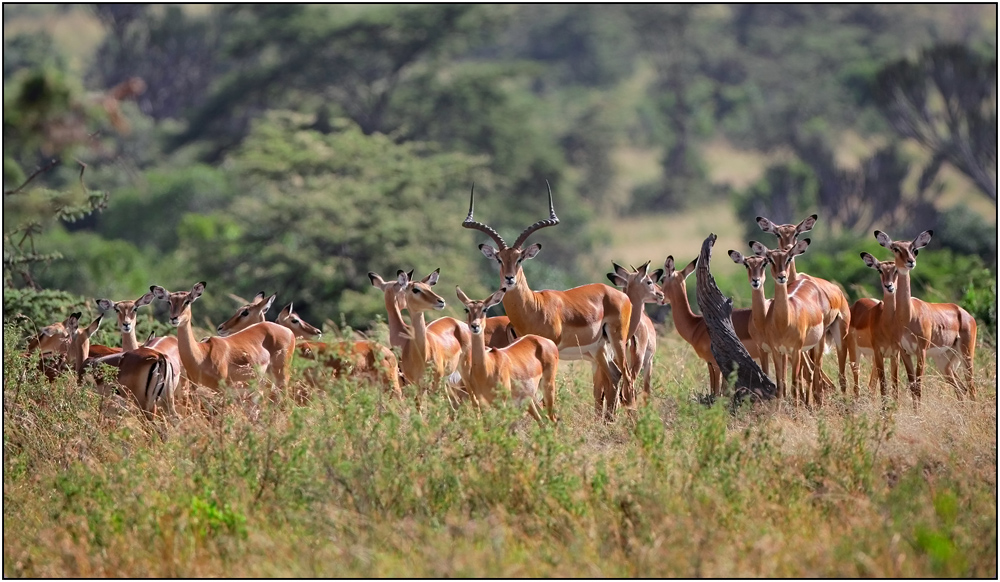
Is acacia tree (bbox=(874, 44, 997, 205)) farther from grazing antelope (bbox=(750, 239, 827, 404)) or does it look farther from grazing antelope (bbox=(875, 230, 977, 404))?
grazing antelope (bbox=(750, 239, 827, 404))

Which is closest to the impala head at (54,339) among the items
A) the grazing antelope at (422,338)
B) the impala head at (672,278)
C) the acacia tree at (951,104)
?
the grazing antelope at (422,338)

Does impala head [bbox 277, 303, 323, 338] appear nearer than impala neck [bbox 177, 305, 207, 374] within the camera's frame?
No

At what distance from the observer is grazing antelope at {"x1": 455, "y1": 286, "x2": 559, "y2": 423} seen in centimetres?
731

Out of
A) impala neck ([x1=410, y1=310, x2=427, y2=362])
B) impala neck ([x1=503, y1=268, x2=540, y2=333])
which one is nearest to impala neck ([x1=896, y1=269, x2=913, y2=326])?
impala neck ([x1=503, y1=268, x2=540, y2=333])

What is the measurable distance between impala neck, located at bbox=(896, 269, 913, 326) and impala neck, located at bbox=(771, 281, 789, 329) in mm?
704

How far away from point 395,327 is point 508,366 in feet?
3.16

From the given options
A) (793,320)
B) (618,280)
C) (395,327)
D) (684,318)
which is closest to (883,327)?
(793,320)

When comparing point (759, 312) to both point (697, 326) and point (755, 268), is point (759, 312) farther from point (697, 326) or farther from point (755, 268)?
point (697, 326)

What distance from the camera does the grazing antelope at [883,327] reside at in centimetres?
788

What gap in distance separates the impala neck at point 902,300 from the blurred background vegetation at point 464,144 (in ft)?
12.0

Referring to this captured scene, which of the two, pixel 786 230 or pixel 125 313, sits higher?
pixel 786 230

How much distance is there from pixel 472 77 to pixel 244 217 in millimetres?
11954

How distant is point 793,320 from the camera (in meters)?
7.83

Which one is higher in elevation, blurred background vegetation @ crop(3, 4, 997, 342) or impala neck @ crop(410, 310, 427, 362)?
blurred background vegetation @ crop(3, 4, 997, 342)
